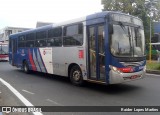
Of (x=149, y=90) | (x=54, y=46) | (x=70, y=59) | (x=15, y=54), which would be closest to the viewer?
(x=149, y=90)

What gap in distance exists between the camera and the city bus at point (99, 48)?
9.18 metres

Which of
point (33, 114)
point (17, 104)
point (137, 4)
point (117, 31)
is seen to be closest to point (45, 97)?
point (17, 104)

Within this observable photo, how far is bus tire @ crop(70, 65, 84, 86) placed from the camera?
1096cm

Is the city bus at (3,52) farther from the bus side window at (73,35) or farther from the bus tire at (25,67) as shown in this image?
the bus side window at (73,35)

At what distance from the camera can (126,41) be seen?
953 cm

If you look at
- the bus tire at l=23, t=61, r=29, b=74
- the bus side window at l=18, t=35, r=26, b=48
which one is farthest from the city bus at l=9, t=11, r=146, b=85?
the bus side window at l=18, t=35, r=26, b=48

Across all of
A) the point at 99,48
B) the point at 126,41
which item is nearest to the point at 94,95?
the point at 99,48

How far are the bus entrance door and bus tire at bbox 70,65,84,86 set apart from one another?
876 mm

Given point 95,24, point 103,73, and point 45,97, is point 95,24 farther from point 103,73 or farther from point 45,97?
point 45,97

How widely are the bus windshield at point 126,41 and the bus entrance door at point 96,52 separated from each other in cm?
51

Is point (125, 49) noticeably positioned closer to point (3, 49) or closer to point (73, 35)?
point (73, 35)

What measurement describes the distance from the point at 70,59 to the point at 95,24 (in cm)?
239

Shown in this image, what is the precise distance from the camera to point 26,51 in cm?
1658

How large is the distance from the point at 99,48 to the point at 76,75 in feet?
6.91
